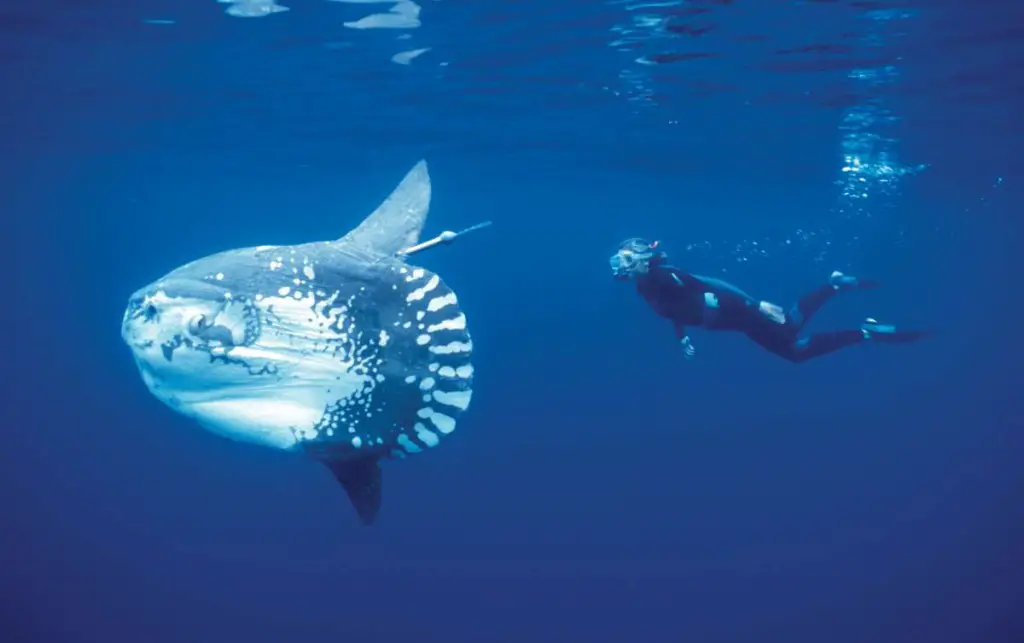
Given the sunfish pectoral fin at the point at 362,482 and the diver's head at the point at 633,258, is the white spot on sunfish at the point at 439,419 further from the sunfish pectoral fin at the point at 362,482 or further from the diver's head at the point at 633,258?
the diver's head at the point at 633,258

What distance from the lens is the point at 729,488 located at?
72.8ft

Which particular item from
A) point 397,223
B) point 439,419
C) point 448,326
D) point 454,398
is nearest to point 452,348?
point 448,326

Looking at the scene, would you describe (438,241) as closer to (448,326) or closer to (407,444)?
(448,326)

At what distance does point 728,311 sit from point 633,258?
93.3 inches

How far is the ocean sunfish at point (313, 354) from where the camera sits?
287 centimetres

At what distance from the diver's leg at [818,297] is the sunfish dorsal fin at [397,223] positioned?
23.6 feet

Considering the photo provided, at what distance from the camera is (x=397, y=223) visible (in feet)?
15.6

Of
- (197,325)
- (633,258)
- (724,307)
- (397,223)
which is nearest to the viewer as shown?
(197,325)

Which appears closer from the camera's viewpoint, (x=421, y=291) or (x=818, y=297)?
(x=421, y=291)

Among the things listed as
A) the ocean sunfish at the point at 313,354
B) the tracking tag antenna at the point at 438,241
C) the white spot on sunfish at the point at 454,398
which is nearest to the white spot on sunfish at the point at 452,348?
the ocean sunfish at the point at 313,354

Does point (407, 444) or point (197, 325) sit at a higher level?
point (197, 325)

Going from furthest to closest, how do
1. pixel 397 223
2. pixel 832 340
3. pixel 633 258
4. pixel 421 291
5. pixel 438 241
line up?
1. pixel 832 340
2. pixel 633 258
3. pixel 397 223
4. pixel 438 241
5. pixel 421 291

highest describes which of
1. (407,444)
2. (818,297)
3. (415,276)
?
(415,276)

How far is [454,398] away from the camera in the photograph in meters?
3.06
